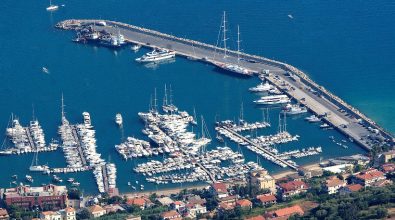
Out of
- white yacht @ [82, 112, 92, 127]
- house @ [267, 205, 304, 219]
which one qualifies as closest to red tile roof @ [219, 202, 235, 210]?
house @ [267, 205, 304, 219]

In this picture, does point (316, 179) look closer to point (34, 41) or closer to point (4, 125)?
point (4, 125)

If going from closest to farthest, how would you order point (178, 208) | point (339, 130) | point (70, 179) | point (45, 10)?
1. point (178, 208)
2. point (70, 179)
3. point (339, 130)
4. point (45, 10)

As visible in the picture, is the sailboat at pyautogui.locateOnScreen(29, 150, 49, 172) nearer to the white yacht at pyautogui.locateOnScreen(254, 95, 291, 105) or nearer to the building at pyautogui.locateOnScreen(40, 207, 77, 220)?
the building at pyautogui.locateOnScreen(40, 207, 77, 220)

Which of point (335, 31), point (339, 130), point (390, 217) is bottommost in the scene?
point (390, 217)

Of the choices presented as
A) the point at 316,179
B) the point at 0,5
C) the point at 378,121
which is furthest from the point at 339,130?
the point at 0,5

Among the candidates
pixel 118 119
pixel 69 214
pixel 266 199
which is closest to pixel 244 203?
pixel 266 199

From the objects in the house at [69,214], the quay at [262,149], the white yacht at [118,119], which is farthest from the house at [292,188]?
the white yacht at [118,119]
